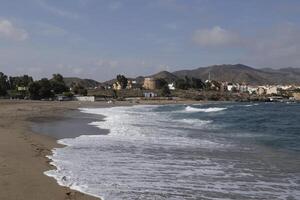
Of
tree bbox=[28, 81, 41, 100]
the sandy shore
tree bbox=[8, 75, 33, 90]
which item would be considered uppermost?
tree bbox=[8, 75, 33, 90]

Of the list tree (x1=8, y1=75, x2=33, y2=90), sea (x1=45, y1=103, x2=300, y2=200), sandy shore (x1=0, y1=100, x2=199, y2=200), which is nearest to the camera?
sandy shore (x1=0, y1=100, x2=199, y2=200)

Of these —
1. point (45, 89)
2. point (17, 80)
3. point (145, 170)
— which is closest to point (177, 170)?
point (145, 170)

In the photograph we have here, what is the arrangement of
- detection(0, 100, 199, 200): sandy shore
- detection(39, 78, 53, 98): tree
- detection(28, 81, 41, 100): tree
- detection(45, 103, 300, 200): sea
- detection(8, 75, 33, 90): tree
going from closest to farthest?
detection(0, 100, 199, 200): sandy shore
detection(45, 103, 300, 200): sea
detection(28, 81, 41, 100): tree
detection(39, 78, 53, 98): tree
detection(8, 75, 33, 90): tree

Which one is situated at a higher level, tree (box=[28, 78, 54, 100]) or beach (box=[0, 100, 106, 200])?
tree (box=[28, 78, 54, 100])

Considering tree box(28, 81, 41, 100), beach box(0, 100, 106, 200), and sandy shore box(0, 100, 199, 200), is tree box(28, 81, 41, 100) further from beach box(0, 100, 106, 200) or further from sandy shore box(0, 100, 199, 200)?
sandy shore box(0, 100, 199, 200)

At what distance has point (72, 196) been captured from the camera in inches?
346

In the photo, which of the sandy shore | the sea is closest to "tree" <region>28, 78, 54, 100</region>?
the sea

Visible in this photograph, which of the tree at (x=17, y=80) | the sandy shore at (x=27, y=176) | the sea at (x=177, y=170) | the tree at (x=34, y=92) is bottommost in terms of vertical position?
the sea at (x=177, y=170)

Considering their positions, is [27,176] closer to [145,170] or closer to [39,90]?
[145,170]

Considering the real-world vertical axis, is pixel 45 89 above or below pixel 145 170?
above

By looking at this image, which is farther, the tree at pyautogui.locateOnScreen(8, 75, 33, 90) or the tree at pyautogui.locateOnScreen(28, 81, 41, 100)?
the tree at pyautogui.locateOnScreen(8, 75, 33, 90)

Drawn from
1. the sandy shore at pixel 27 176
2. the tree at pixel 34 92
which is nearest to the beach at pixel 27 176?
the sandy shore at pixel 27 176

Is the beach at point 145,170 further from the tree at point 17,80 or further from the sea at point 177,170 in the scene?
the tree at point 17,80

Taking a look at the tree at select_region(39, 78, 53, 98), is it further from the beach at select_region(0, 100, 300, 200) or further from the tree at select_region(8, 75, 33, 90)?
the beach at select_region(0, 100, 300, 200)
